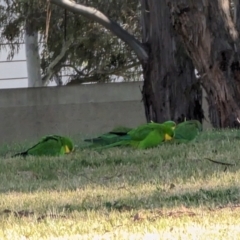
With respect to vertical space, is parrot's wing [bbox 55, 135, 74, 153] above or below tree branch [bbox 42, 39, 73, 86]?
below

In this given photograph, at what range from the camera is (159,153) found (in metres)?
6.16

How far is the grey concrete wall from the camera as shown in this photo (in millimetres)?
13398

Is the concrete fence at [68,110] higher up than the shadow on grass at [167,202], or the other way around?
the concrete fence at [68,110]

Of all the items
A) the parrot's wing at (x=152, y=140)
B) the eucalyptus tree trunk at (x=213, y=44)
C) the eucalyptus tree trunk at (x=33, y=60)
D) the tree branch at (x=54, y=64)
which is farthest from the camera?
the eucalyptus tree trunk at (x=33, y=60)

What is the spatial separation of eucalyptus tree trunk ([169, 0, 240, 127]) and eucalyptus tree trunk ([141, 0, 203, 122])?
4.36 ft

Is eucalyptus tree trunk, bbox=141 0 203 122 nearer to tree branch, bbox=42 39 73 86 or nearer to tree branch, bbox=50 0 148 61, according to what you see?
tree branch, bbox=50 0 148 61

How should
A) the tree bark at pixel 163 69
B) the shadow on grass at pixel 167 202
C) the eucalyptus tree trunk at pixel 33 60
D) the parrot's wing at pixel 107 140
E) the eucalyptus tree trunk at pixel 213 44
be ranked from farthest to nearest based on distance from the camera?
the eucalyptus tree trunk at pixel 33 60 → the tree bark at pixel 163 69 → the eucalyptus tree trunk at pixel 213 44 → the parrot's wing at pixel 107 140 → the shadow on grass at pixel 167 202

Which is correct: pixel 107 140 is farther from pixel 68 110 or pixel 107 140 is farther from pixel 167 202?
pixel 68 110

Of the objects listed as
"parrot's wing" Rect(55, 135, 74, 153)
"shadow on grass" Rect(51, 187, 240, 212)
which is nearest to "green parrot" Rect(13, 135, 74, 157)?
"parrot's wing" Rect(55, 135, 74, 153)

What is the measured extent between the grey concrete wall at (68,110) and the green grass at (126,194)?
6.54 metres

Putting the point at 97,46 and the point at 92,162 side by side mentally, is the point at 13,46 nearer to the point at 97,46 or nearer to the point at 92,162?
the point at 97,46

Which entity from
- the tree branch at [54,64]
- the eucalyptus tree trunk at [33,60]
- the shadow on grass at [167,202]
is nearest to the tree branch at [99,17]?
the shadow on grass at [167,202]

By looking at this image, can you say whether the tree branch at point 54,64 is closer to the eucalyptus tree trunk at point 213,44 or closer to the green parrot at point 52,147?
the eucalyptus tree trunk at point 213,44

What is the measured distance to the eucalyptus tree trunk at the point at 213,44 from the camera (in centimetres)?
Answer: 869
